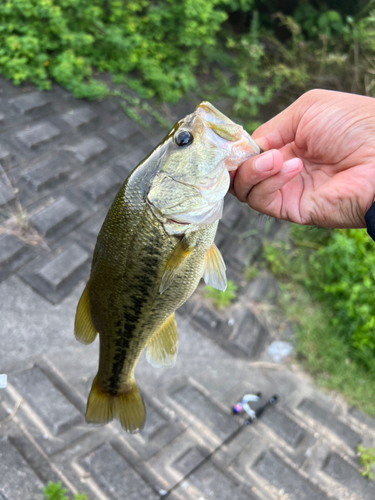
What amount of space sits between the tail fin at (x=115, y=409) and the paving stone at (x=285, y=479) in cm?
125

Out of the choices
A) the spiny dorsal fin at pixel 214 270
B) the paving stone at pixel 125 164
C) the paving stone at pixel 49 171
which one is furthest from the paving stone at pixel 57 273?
the spiny dorsal fin at pixel 214 270

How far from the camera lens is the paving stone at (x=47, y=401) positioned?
2334 mm

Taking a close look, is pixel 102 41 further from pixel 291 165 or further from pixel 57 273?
pixel 291 165

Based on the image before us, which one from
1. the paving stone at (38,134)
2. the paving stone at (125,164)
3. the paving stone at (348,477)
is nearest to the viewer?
the paving stone at (348,477)

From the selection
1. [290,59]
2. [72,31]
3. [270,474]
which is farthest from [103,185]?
[290,59]

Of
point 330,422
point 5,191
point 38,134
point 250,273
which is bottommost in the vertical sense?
point 330,422

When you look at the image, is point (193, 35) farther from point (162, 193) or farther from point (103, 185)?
point (162, 193)

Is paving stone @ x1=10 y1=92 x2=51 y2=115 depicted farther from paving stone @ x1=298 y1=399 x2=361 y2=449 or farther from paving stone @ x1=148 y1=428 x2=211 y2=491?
paving stone @ x1=298 y1=399 x2=361 y2=449

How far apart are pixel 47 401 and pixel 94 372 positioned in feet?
1.23

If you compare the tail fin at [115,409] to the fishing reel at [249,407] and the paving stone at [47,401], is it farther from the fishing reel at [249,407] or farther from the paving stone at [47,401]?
the fishing reel at [249,407]

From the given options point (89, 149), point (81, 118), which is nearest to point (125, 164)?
point (89, 149)

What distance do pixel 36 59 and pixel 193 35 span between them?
1.87 m

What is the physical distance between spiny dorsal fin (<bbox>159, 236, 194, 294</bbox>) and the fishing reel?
1737mm

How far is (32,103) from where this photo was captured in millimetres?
3781
